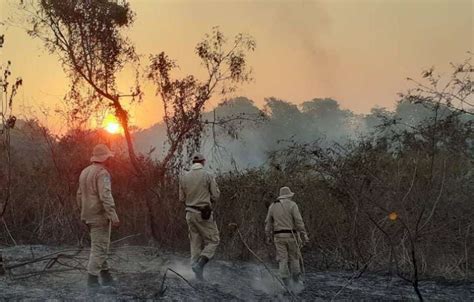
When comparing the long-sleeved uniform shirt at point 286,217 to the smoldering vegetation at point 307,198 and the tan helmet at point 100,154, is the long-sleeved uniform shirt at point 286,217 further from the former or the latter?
the tan helmet at point 100,154

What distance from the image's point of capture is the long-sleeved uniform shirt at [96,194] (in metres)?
7.09

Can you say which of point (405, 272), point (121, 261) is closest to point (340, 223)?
point (405, 272)

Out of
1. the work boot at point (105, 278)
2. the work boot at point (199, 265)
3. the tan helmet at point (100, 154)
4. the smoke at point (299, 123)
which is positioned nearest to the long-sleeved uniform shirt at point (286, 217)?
the work boot at point (199, 265)

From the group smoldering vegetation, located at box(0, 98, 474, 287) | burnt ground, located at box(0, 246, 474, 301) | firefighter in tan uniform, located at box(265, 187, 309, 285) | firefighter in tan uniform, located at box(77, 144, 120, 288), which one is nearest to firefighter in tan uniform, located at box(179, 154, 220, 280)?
burnt ground, located at box(0, 246, 474, 301)

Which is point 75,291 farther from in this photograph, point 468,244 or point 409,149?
point 409,149

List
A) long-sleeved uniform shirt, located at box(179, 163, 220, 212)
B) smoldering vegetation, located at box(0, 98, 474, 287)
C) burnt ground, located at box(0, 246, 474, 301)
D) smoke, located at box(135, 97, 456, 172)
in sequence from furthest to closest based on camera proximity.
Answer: smoke, located at box(135, 97, 456, 172) < smoldering vegetation, located at box(0, 98, 474, 287) < long-sleeved uniform shirt, located at box(179, 163, 220, 212) < burnt ground, located at box(0, 246, 474, 301)

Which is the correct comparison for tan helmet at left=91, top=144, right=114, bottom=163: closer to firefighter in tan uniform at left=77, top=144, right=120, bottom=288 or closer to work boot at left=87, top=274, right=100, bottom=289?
firefighter in tan uniform at left=77, top=144, right=120, bottom=288

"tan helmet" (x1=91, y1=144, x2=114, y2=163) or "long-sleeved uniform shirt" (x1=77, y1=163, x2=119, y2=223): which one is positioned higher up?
"tan helmet" (x1=91, y1=144, x2=114, y2=163)

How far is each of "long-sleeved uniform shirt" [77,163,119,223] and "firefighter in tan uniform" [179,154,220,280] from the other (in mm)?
1735

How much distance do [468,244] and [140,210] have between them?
881cm

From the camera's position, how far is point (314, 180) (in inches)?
591

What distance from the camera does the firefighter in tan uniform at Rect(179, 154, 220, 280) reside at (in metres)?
8.52

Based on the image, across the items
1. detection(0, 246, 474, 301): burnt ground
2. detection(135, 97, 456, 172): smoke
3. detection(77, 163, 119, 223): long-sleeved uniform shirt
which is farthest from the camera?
detection(135, 97, 456, 172): smoke

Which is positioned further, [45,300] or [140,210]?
[140,210]
